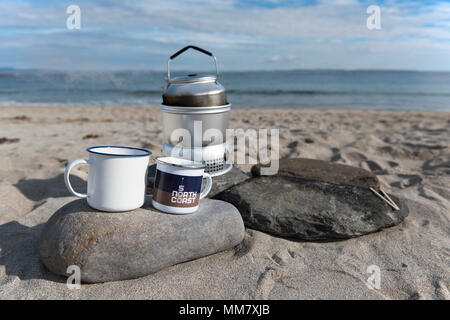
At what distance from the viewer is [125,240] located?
77.3 inches

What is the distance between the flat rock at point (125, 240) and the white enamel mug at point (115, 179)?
70mm

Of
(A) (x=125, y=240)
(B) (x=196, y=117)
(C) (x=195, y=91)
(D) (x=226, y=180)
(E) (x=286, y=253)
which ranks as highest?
(C) (x=195, y=91)

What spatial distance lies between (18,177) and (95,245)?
2471 millimetres

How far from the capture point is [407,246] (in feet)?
7.88

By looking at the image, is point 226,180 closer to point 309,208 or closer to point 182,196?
point 309,208

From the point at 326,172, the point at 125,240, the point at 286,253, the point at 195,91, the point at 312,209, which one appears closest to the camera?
the point at 125,240

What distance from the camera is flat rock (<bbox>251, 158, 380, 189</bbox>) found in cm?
327

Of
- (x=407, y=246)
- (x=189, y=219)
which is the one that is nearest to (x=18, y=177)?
(x=189, y=219)

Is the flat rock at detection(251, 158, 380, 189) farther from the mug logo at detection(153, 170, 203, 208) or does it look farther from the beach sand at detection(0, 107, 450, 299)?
the mug logo at detection(153, 170, 203, 208)

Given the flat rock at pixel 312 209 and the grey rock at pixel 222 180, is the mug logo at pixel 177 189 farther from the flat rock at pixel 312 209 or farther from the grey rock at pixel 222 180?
the grey rock at pixel 222 180

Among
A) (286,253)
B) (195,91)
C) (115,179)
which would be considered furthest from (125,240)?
(195,91)

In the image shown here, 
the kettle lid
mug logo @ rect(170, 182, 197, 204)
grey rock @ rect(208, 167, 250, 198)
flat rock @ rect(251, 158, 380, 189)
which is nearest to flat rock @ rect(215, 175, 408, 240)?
grey rock @ rect(208, 167, 250, 198)

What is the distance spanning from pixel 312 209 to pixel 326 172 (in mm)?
978
